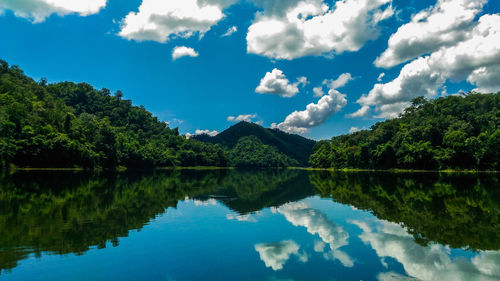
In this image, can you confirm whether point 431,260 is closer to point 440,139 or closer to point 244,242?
point 244,242

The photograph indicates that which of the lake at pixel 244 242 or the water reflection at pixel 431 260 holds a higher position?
the lake at pixel 244 242

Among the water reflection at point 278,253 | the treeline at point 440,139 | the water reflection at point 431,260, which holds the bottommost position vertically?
the water reflection at point 431,260

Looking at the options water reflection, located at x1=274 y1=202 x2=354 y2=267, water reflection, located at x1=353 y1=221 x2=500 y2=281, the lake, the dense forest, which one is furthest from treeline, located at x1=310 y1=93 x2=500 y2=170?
the dense forest

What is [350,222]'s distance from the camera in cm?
1648

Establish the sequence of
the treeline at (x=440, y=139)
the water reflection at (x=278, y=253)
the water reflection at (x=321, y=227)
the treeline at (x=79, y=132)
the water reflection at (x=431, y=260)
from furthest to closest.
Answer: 1. the treeline at (x=440, y=139)
2. the treeline at (x=79, y=132)
3. the water reflection at (x=321, y=227)
4. the water reflection at (x=278, y=253)
5. the water reflection at (x=431, y=260)

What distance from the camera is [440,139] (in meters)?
91.0

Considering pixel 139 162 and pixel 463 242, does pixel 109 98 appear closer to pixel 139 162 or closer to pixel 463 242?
pixel 139 162

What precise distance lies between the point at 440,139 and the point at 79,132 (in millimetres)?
109507

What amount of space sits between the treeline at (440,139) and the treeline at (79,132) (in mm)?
81075

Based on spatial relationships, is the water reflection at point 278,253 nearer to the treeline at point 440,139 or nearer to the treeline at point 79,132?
the treeline at point 79,132

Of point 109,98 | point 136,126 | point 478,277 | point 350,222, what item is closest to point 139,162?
point 136,126

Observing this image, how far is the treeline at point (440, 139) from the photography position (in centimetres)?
7719

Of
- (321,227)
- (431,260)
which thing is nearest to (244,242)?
(321,227)

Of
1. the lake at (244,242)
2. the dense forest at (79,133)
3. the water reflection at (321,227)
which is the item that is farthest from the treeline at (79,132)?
the water reflection at (321,227)
